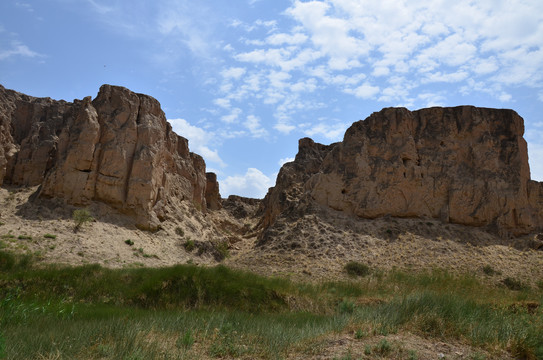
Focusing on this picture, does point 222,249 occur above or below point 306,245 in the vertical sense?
below

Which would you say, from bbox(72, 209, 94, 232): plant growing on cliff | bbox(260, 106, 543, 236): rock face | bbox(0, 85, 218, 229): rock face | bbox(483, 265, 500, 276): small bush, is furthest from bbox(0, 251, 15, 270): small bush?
bbox(483, 265, 500, 276): small bush

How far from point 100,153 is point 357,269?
80.8ft

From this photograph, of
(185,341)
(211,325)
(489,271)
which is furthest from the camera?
(489,271)

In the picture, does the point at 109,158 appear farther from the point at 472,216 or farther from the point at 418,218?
the point at 472,216

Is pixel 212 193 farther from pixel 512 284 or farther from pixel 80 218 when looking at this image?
pixel 512 284

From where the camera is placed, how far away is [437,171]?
3425cm

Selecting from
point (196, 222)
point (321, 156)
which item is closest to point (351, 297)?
point (196, 222)

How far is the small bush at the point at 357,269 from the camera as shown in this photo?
2614 centimetres

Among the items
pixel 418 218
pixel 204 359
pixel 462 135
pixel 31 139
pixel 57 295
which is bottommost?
pixel 57 295

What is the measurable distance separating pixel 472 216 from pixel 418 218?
3.97 meters

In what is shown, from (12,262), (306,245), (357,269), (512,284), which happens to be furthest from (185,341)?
(512,284)

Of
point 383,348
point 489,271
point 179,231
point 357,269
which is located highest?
point 489,271

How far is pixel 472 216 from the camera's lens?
107 feet

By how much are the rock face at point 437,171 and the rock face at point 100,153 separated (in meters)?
14.4
